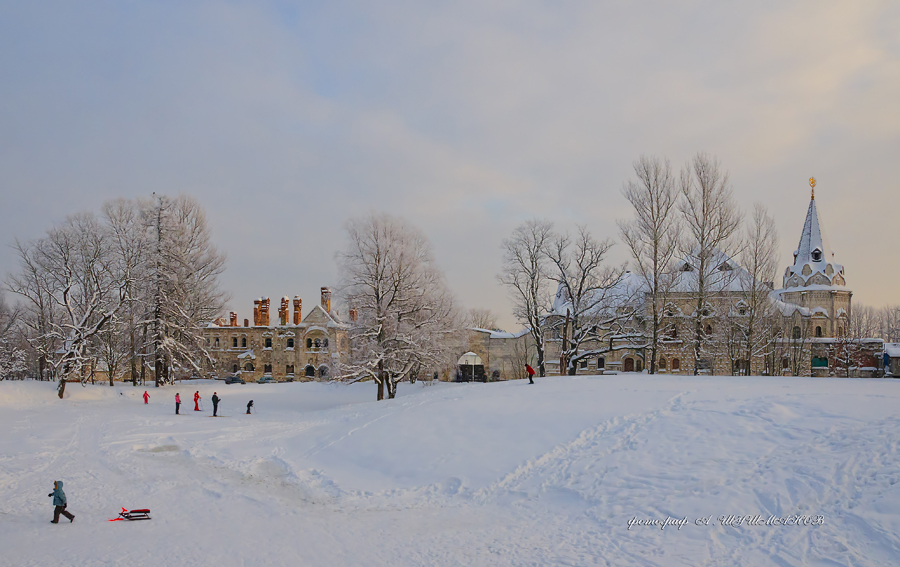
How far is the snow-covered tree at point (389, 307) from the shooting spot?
108 ft

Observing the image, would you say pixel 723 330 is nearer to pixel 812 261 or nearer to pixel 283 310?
pixel 812 261

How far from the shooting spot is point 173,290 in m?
41.2

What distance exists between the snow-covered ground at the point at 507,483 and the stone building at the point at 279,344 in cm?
3523

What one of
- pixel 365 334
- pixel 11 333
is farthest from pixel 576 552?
pixel 11 333

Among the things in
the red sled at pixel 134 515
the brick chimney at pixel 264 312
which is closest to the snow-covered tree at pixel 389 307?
the red sled at pixel 134 515

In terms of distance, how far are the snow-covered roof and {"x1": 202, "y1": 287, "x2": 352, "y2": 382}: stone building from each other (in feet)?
150

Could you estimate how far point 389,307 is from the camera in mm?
33875

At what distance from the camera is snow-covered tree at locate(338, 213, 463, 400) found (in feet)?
108

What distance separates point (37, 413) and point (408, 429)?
23979 mm

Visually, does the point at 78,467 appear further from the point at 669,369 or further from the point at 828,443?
the point at 669,369

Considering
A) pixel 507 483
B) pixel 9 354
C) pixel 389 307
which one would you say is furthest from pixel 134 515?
pixel 9 354

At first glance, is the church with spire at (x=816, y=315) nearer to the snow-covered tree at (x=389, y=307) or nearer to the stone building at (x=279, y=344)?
the snow-covered tree at (x=389, y=307)

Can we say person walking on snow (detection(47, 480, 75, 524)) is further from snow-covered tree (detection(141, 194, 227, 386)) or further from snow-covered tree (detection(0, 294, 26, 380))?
snow-covered tree (detection(0, 294, 26, 380))

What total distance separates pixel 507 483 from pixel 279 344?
1963 inches
